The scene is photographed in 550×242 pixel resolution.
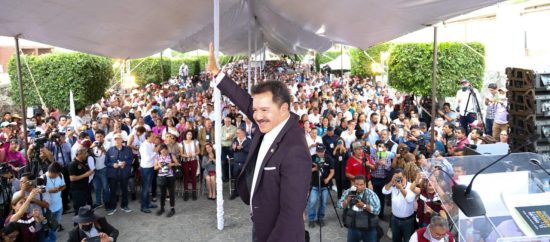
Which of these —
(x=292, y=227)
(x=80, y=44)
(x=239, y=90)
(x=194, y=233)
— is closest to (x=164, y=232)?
(x=194, y=233)

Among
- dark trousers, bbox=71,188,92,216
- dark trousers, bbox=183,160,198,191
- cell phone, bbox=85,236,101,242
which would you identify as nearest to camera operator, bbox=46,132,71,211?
dark trousers, bbox=71,188,92,216

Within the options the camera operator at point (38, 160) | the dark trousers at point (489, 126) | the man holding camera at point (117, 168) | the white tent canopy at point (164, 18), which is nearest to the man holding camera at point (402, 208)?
the white tent canopy at point (164, 18)

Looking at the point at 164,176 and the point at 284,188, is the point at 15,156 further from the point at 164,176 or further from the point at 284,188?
the point at 284,188

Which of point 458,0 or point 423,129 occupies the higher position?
point 458,0

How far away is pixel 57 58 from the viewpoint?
42.0ft

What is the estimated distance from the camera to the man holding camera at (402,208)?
530 cm

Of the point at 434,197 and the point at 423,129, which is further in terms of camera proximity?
the point at 423,129

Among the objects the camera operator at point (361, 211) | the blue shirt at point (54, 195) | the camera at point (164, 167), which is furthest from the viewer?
the camera at point (164, 167)

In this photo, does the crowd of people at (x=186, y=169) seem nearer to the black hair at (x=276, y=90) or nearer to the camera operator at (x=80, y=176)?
the camera operator at (x=80, y=176)

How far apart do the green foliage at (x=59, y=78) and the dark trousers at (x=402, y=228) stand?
10.9 m

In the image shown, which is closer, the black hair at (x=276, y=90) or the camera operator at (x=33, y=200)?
the black hair at (x=276, y=90)

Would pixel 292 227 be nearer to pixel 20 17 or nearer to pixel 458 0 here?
pixel 458 0

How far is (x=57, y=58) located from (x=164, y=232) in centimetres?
890

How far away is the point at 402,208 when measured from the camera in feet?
17.4
